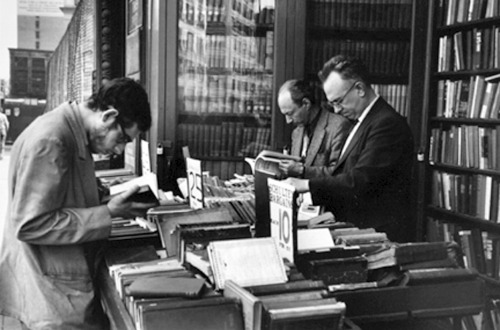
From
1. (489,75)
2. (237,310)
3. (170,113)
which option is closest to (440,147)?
(489,75)

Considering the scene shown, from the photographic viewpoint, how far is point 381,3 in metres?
4.95

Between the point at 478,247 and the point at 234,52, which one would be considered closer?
the point at 478,247

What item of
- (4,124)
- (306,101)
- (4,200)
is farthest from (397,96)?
(4,200)

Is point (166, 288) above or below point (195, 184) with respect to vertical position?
below

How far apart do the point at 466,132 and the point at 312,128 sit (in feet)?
3.72

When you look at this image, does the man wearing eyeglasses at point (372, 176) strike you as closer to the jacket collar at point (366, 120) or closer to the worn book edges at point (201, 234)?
the jacket collar at point (366, 120)

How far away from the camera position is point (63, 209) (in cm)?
208

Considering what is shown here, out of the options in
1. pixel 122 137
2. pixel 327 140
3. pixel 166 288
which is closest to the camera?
pixel 166 288

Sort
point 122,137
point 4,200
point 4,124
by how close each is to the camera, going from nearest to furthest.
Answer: point 122,137 < point 4,124 < point 4,200

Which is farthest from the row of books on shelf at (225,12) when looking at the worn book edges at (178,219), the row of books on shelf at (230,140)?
the worn book edges at (178,219)

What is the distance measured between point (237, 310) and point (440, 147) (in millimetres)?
3457

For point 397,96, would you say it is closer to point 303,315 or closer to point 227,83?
point 227,83

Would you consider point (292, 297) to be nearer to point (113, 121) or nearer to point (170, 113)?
point (113, 121)

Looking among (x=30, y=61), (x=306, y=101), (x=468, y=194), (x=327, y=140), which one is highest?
(x=30, y=61)
